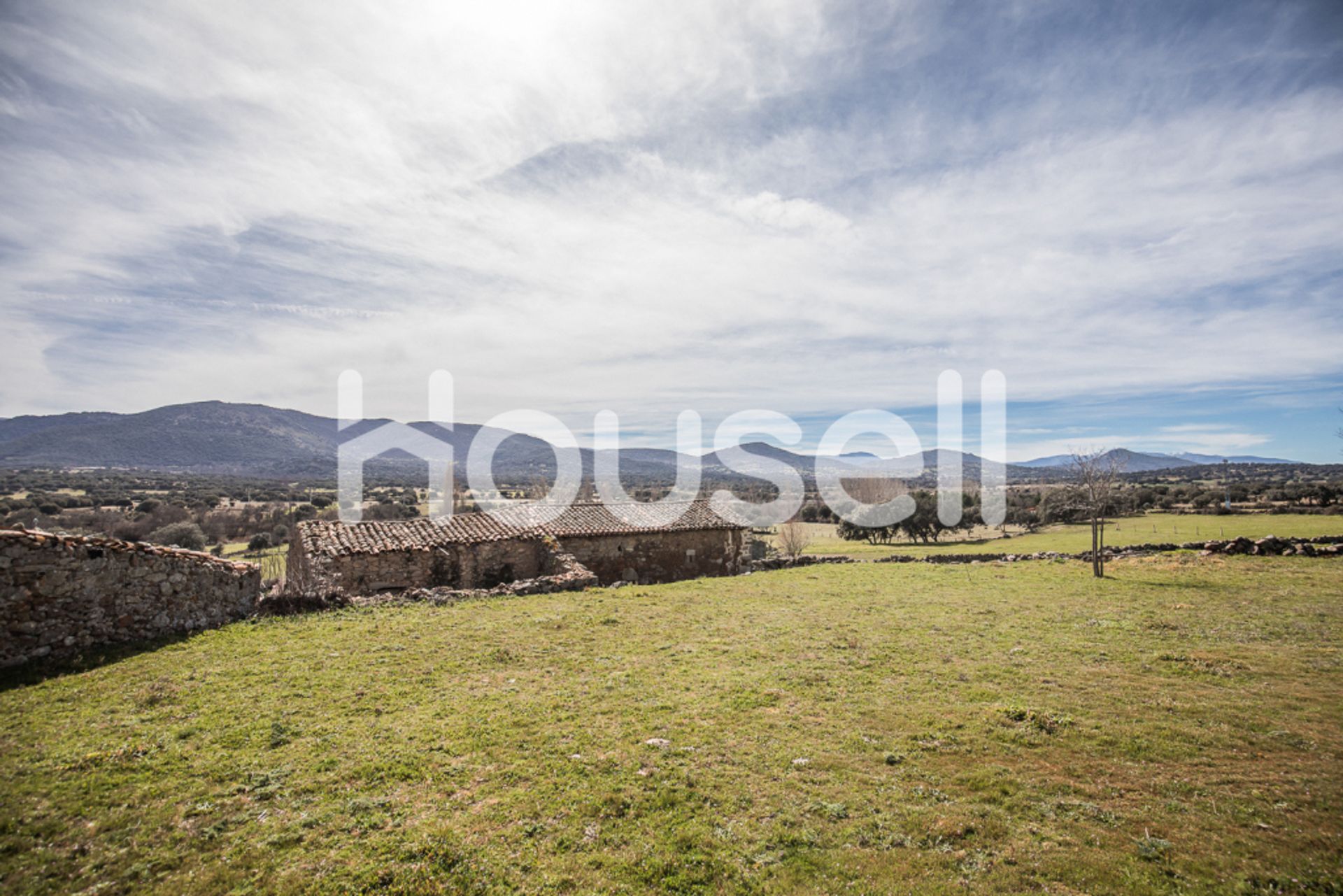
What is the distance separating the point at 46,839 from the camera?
513 centimetres

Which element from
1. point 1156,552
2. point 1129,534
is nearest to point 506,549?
point 1156,552

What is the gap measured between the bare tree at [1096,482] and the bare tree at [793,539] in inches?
777

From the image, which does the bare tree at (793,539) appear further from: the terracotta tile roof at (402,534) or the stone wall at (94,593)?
the stone wall at (94,593)

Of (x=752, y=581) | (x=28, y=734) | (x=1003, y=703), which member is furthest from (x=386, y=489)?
(x=1003, y=703)

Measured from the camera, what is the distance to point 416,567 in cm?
1814

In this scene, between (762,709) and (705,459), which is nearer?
(762,709)

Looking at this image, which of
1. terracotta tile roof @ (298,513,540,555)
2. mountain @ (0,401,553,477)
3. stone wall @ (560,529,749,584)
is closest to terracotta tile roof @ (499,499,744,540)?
stone wall @ (560,529,749,584)

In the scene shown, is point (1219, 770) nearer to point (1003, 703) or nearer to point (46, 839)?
point (1003, 703)

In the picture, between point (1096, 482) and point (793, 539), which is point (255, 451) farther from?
point (1096, 482)

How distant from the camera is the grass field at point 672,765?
5.04 meters

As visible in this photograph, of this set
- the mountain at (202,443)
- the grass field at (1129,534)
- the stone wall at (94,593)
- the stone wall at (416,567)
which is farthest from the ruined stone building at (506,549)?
the mountain at (202,443)

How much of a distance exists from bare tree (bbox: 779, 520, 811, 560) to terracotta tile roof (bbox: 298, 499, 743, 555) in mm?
19582

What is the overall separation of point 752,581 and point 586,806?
17.4 m

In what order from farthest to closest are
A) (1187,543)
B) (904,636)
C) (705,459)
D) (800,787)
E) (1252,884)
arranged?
(705,459), (1187,543), (904,636), (800,787), (1252,884)
